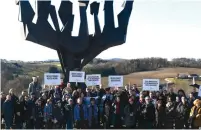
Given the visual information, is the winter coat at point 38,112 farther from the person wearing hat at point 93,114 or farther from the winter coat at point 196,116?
the winter coat at point 196,116

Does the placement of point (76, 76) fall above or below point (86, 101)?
above

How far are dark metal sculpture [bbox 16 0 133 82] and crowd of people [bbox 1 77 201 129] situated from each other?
3.17 meters

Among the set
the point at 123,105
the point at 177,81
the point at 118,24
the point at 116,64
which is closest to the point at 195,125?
the point at 123,105

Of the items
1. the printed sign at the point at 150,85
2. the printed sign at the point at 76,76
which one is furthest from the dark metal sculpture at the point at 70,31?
the printed sign at the point at 150,85

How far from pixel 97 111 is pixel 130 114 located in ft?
3.39

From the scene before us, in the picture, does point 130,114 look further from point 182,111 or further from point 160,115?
point 182,111

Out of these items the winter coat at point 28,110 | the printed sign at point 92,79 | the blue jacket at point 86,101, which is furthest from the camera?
the printed sign at point 92,79

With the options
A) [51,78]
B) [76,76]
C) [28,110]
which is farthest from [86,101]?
[76,76]

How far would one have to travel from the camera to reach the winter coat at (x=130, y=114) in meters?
12.1

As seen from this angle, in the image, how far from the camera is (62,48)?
51.7ft

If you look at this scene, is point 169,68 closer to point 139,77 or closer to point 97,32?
point 139,77

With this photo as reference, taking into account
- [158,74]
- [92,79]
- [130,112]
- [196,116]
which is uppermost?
[158,74]

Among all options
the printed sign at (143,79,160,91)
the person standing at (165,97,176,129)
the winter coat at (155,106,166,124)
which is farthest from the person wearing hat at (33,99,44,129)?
the person standing at (165,97,176,129)

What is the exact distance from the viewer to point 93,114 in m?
12.2
